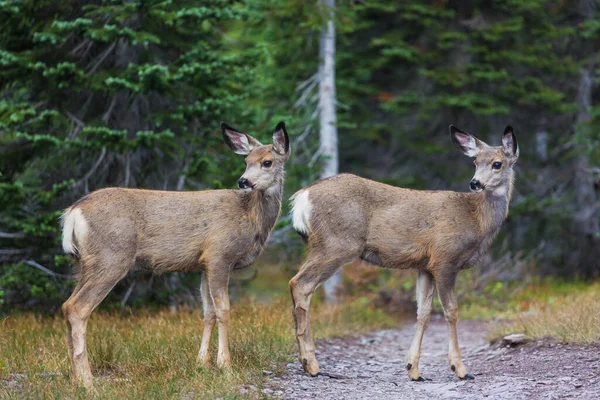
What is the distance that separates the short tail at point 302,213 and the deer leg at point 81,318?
1.96m

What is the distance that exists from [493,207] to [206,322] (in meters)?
3.32

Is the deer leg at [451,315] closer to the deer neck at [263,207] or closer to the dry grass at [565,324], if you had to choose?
the dry grass at [565,324]

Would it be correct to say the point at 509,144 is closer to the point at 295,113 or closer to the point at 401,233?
the point at 401,233

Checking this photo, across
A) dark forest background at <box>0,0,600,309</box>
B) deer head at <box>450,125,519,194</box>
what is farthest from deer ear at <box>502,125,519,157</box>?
dark forest background at <box>0,0,600,309</box>

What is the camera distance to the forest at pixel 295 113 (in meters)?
11.1

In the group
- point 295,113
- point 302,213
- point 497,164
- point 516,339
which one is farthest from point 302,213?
point 295,113

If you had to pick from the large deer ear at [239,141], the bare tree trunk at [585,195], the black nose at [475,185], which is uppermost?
the large deer ear at [239,141]

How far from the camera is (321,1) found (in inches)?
563

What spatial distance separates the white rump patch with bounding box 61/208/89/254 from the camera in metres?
7.65

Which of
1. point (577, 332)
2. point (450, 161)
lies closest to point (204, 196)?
point (577, 332)

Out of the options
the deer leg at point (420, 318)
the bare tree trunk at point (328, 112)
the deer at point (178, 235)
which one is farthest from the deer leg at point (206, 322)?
the bare tree trunk at point (328, 112)

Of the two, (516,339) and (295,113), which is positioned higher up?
(295,113)

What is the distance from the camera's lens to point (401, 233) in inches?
335

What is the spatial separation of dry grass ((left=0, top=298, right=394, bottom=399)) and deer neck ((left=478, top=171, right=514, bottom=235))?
8.55 ft
